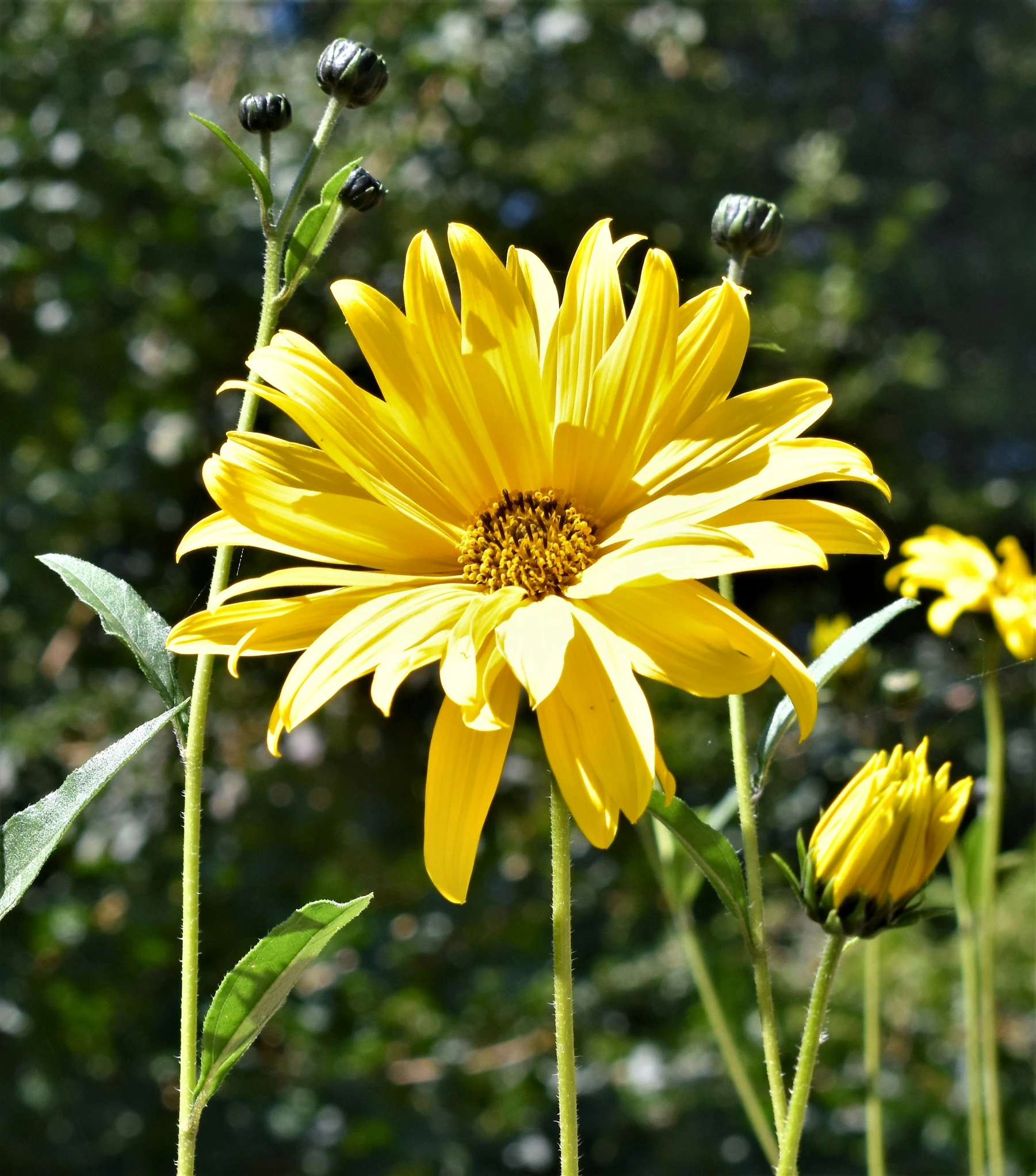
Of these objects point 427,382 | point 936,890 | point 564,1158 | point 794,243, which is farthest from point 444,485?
point 794,243

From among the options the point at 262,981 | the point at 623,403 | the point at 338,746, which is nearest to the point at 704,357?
the point at 623,403

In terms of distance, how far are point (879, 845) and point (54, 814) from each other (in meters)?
0.26

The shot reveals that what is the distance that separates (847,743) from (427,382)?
1.07 feet

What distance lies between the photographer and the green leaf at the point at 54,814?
32cm

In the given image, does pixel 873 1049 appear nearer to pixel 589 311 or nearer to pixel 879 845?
pixel 879 845

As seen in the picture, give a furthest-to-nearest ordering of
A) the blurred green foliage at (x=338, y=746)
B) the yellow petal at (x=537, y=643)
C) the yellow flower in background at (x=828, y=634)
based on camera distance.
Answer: the blurred green foliage at (x=338, y=746)
the yellow flower in background at (x=828, y=634)
the yellow petal at (x=537, y=643)

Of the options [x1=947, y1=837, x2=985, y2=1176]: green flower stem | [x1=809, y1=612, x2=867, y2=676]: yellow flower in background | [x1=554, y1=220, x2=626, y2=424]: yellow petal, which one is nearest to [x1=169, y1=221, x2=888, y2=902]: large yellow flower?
[x1=554, y1=220, x2=626, y2=424]: yellow petal

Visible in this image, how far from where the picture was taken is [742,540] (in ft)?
1.11

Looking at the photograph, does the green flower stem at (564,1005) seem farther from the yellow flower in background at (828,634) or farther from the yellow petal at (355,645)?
the yellow flower in background at (828,634)

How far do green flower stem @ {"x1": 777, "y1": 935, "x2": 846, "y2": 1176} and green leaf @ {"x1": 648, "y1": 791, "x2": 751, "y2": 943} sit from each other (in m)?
0.04

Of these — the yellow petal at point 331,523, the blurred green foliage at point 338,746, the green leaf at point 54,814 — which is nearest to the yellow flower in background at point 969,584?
the blurred green foliage at point 338,746

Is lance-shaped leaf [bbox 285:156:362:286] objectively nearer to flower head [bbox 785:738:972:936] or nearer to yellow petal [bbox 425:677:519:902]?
yellow petal [bbox 425:677:519:902]

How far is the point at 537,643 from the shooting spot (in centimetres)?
34

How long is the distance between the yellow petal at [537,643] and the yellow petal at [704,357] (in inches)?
3.0
